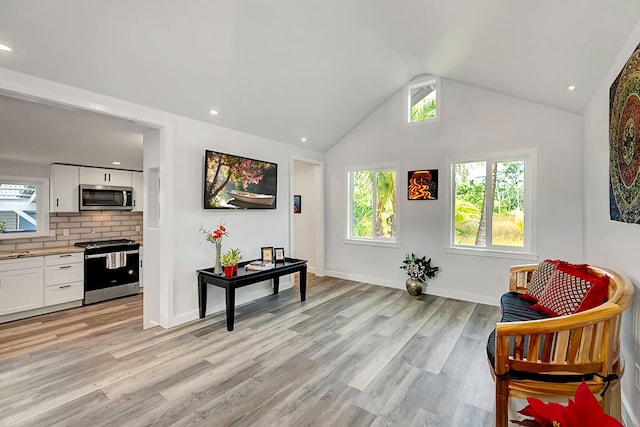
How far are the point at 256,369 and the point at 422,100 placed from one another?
4.51m

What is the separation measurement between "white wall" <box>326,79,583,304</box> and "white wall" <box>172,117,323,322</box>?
5.33 ft

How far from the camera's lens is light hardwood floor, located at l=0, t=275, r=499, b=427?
1979 mm

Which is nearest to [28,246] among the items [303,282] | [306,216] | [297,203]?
[303,282]

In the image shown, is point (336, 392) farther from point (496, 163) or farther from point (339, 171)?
point (339, 171)

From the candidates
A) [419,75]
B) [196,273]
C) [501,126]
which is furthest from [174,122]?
[501,126]

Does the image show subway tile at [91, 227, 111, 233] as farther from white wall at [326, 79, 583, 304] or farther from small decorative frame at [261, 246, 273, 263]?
white wall at [326, 79, 583, 304]

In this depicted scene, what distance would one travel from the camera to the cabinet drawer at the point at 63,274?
3.99 meters

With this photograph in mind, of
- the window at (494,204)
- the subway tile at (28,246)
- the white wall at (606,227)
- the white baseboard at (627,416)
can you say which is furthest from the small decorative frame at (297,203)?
the white baseboard at (627,416)

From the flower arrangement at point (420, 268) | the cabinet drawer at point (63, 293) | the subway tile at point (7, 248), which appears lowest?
the cabinet drawer at point (63, 293)

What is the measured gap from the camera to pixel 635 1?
1.75m

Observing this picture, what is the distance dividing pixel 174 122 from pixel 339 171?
121 inches

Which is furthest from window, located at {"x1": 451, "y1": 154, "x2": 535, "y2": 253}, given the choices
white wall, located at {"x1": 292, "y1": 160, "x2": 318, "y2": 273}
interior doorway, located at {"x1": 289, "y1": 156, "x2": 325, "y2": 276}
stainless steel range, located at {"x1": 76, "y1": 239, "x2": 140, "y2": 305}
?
stainless steel range, located at {"x1": 76, "y1": 239, "x2": 140, "y2": 305}

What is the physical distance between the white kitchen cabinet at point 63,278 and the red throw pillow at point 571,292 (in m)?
5.52

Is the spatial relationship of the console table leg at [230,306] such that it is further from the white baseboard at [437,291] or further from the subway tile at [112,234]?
the subway tile at [112,234]
